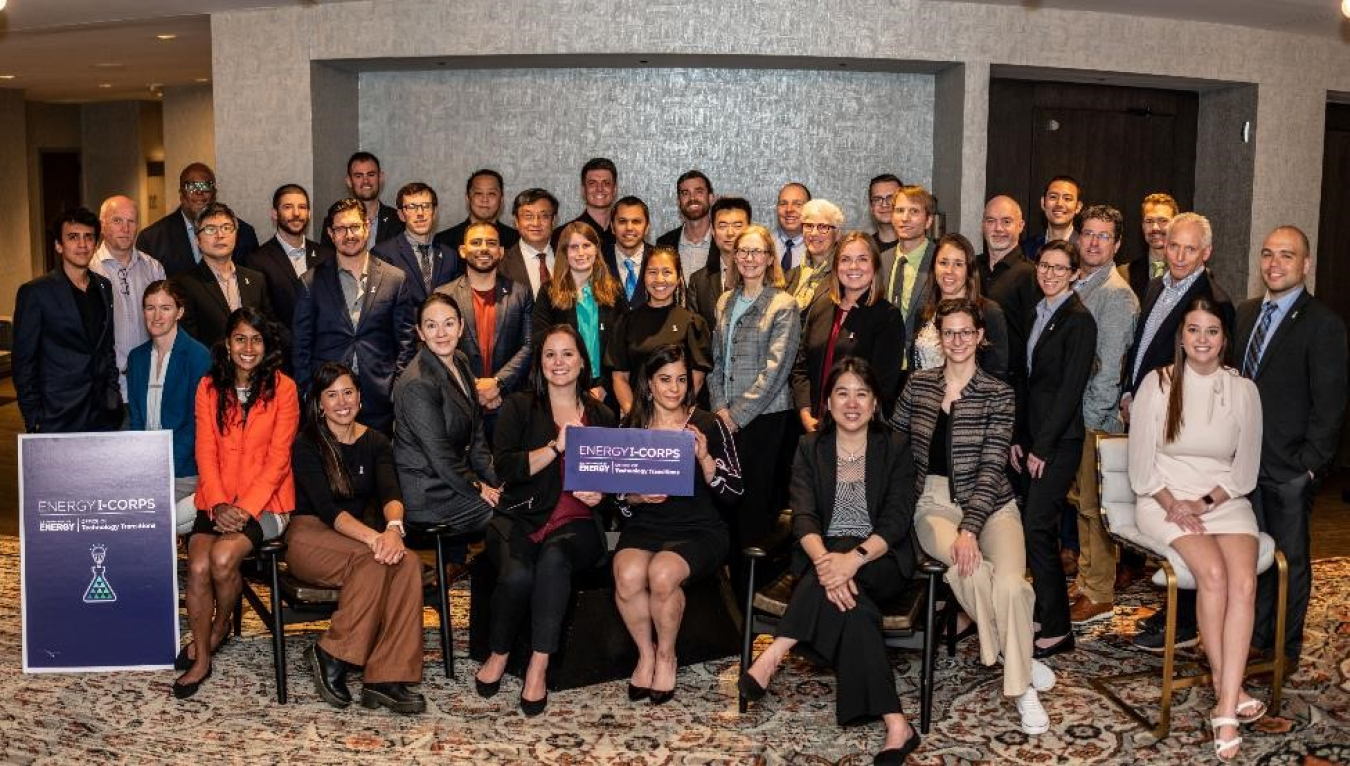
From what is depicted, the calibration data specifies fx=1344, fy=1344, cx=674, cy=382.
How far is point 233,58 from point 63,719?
14.8 feet

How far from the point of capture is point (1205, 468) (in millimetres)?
4715

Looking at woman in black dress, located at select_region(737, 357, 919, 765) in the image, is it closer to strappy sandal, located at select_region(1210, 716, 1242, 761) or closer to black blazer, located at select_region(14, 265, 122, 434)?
strappy sandal, located at select_region(1210, 716, 1242, 761)

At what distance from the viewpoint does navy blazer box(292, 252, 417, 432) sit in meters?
5.96

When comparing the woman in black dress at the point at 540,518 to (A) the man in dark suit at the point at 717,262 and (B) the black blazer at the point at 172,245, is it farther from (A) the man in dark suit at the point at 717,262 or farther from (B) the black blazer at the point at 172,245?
(B) the black blazer at the point at 172,245

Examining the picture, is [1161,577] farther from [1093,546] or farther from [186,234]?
[186,234]

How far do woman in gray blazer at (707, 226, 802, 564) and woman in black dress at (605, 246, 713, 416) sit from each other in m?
0.13

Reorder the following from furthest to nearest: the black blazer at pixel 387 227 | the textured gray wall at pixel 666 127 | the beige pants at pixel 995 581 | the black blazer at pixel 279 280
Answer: the textured gray wall at pixel 666 127 < the black blazer at pixel 387 227 < the black blazer at pixel 279 280 < the beige pants at pixel 995 581

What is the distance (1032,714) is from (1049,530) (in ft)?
2.95

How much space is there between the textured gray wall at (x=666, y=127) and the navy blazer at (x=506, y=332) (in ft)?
7.85

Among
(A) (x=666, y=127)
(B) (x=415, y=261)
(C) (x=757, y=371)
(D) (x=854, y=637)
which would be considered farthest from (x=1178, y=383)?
(A) (x=666, y=127)

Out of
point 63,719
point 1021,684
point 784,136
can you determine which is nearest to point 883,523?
point 1021,684

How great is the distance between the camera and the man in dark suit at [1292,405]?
15.7ft

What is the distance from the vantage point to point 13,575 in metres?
6.33

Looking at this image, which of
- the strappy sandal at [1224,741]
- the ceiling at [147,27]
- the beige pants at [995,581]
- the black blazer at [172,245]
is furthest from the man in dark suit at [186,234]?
the strappy sandal at [1224,741]
